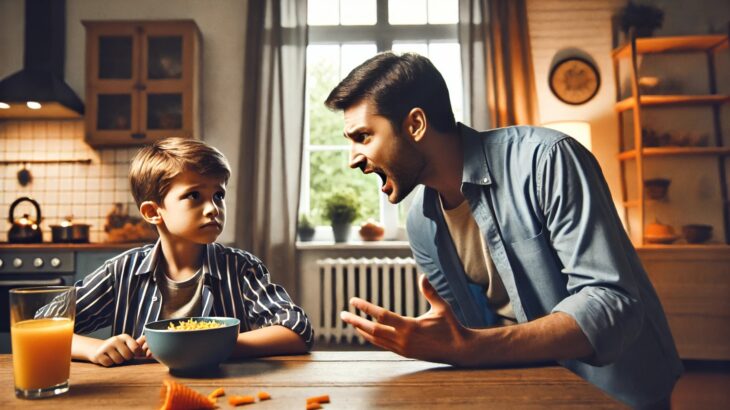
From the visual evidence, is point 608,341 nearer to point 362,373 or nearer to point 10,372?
point 362,373

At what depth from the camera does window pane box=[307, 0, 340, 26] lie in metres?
3.78

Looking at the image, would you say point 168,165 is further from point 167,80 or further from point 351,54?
point 351,54

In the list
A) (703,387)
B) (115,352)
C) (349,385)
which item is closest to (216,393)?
(349,385)

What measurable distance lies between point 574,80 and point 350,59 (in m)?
1.65

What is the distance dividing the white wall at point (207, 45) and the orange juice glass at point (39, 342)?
2.95 metres

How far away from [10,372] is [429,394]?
0.72m

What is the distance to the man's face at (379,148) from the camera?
121cm

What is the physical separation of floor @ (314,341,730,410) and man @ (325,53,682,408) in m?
1.59

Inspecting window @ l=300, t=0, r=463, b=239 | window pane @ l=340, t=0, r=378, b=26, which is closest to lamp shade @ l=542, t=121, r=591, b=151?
window @ l=300, t=0, r=463, b=239

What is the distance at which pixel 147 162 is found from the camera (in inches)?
51.5

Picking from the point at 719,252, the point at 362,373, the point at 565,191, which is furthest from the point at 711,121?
the point at 362,373

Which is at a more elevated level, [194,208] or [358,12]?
[358,12]

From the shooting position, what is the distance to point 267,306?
118 centimetres

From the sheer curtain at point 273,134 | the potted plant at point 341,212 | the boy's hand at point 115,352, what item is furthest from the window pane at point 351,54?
the boy's hand at point 115,352
